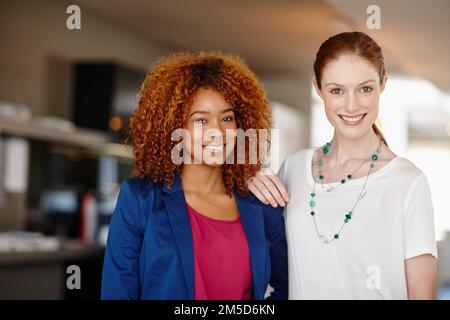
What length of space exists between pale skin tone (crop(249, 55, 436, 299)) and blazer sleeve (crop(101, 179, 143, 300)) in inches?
13.6

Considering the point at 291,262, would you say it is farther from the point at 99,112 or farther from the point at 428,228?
the point at 99,112

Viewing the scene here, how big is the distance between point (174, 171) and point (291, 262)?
10.9 inches

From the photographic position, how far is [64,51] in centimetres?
407

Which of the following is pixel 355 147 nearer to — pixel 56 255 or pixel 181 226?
pixel 181 226

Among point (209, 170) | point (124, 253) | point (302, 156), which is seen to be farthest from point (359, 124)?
point (124, 253)

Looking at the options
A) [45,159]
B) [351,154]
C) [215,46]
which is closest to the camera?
[351,154]

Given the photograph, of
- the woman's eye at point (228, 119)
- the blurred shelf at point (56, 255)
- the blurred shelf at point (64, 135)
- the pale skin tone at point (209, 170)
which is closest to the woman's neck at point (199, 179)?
the pale skin tone at point (209, 170)

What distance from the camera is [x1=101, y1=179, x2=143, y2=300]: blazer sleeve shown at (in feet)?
4.14

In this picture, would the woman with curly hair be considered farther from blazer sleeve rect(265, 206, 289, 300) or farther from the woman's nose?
the woman's nose

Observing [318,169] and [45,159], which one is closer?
[318,169]

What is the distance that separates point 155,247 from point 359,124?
1.33ft

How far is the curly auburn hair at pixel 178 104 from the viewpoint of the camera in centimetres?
134

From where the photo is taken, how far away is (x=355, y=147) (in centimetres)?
128
